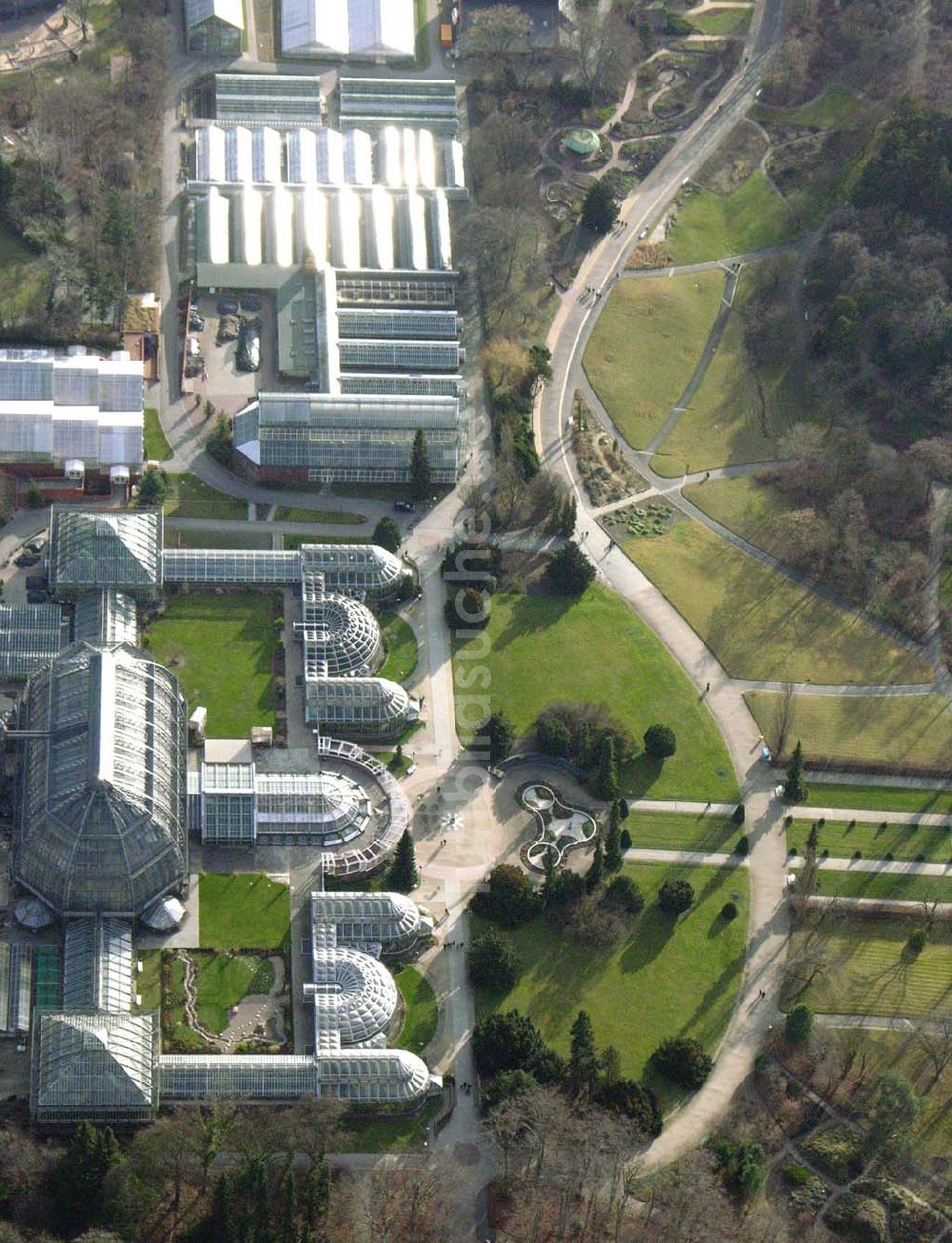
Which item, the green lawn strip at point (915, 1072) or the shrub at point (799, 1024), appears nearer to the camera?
the green lawn strip at point (915, 1072)

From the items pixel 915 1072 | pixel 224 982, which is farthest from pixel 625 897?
pixel 224 982

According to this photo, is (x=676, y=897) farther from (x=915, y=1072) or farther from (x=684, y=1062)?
(x=915, y=1072)

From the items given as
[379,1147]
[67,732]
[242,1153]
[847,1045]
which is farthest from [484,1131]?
[67,732]

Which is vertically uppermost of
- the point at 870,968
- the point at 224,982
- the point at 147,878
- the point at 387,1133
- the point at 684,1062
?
the point at 147,878

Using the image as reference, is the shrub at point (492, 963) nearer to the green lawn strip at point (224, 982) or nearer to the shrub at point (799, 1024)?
the green lawn strip at point (224, 982)

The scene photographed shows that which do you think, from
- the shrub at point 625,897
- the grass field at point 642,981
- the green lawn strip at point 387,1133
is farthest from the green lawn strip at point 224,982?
the shrub at point 625,897

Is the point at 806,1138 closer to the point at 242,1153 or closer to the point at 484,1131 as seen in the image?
the point at 484,1131
